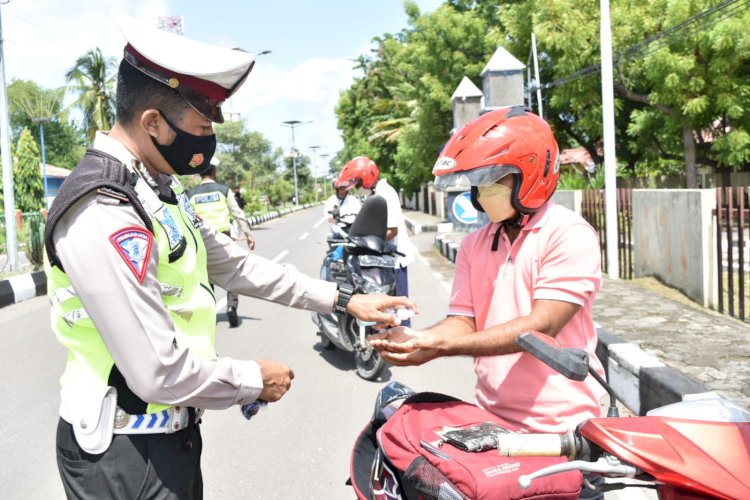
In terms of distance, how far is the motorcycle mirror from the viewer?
1.46 m

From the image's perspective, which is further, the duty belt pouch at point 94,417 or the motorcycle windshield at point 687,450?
the duty belt pouch at point 94,417

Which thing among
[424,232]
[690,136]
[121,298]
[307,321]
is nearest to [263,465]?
[121,298]

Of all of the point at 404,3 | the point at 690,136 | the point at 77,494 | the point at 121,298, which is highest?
the point at 404,3

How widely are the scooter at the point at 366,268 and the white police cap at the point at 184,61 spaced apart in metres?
3.60

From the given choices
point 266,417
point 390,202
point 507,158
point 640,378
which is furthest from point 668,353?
point 507,158

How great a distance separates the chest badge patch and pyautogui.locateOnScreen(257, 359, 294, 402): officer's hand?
1.33ft

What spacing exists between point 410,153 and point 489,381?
27249 mm

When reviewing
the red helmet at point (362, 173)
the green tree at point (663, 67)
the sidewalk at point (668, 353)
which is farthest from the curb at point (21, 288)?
the green tree at point (663, 67)

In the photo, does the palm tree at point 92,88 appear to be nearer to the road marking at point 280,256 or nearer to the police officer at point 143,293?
the road marking at point 280,256

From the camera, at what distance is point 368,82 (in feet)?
156

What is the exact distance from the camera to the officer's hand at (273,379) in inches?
69.3

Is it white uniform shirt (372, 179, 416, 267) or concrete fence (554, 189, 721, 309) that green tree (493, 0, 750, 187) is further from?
white uniform shirt (372, 179, 416, 267)

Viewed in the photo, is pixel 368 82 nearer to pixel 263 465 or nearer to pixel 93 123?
pixel 93 123

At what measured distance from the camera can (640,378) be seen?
14.9 ft
